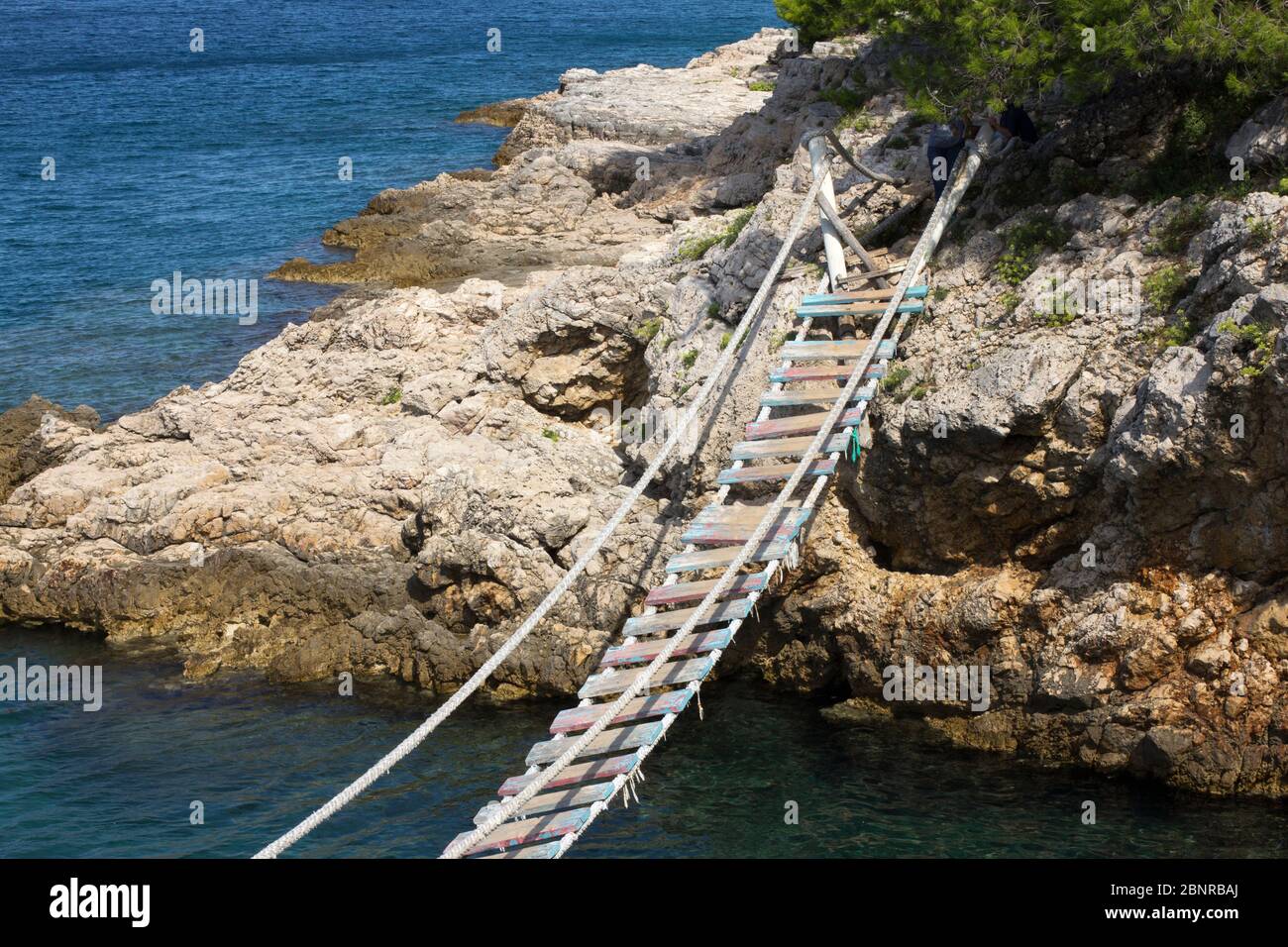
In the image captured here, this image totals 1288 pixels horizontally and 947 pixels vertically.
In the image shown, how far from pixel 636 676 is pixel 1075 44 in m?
9.65

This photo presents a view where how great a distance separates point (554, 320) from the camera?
2392 cm

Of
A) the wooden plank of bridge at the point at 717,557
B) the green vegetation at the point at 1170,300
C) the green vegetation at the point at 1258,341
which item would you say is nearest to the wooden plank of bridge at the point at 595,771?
the wooden plank of bridge at the point at 717,557

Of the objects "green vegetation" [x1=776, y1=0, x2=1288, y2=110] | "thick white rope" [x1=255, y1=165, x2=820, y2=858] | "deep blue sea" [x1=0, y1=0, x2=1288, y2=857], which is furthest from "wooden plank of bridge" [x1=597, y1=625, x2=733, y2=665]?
"green vegetation" [x1=776, y1=0, x2=1288, y2=110]

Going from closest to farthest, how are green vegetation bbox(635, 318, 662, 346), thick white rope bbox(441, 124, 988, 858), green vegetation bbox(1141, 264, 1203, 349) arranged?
thick white rope bbox(441, 124, 988, 858), green vegetation bbox(1141, 264, 1203, 349), green vegetation bbox(635, 318, 662, 346)

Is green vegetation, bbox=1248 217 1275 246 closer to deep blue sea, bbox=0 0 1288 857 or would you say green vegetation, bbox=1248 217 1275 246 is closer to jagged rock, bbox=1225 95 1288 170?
jagged rock, bbox=1225 95 1288 170

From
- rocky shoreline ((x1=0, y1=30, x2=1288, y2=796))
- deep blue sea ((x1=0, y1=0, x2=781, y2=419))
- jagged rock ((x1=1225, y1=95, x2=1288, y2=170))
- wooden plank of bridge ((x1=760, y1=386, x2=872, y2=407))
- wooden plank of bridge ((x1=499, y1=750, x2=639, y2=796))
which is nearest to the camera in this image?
wooden plank of bridge ((x1=499, y1=750, x2=639, y2=796))

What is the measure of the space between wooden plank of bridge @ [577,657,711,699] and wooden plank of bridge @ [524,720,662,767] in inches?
21.4

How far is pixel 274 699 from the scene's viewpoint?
20047mm

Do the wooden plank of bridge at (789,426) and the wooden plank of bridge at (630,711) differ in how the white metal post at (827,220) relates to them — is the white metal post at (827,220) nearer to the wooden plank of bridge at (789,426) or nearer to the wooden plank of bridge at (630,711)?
the wooden plank of bridge at (789,426)

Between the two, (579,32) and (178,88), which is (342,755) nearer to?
(178,88)

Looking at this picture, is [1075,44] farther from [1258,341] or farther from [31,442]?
[31,442]

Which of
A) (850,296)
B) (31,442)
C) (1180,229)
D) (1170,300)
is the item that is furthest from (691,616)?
(31,442)

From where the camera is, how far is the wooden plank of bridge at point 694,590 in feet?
56.2

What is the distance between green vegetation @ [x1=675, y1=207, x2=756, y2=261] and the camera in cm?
2361
